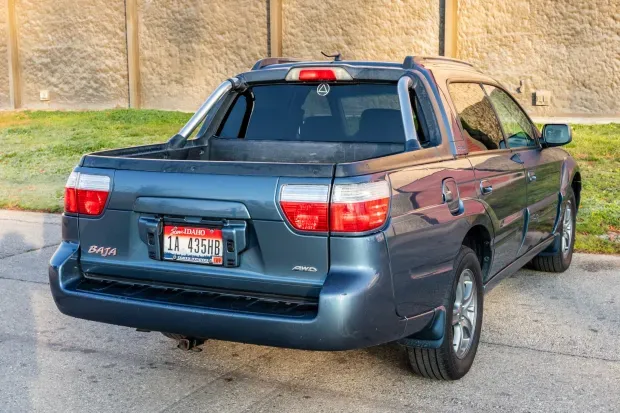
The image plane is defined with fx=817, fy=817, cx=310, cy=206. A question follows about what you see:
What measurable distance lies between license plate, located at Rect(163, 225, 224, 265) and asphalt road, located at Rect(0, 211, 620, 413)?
813 millimetres

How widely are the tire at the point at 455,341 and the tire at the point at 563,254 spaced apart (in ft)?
7.69

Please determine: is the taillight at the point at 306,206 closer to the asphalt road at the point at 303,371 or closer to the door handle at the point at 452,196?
the door handle at the point at 452,196

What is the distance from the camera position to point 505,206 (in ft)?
17.2

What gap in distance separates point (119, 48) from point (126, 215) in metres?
20.2

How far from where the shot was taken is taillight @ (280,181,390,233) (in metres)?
3.69

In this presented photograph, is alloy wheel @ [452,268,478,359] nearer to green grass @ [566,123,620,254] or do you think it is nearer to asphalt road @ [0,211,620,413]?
asphalt road @ [0,211,620,413]

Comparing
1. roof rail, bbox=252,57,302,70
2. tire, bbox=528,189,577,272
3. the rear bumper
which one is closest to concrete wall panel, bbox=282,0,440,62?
tire, bbox=528,189,577,272

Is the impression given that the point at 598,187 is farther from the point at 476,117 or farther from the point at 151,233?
the point at 151,233

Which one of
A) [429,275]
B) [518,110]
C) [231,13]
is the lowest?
[429,275]

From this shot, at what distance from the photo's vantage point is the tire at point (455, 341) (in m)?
4.36

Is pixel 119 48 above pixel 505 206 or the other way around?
above

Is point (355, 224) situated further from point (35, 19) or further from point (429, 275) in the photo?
point (35, 19)

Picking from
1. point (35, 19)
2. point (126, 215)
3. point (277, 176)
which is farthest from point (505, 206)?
point (35, 19)

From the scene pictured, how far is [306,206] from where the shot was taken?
374 centimetres
